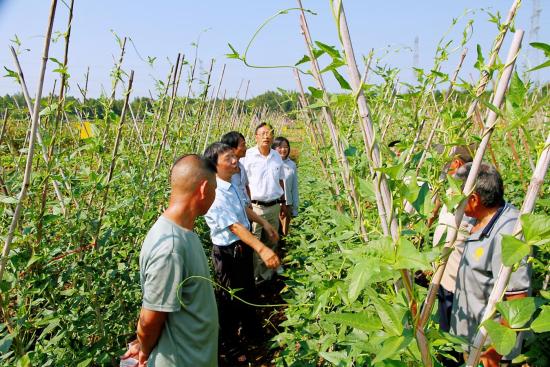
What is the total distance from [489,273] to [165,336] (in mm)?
1561

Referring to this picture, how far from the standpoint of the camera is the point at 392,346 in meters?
0.76

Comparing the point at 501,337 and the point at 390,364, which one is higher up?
the point at 501,337

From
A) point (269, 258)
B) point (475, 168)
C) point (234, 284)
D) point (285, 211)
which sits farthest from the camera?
point (285, 211)

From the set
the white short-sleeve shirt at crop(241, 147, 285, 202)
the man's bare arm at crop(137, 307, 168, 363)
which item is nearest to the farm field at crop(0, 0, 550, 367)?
the man's bare arm at crop(137, 307, 168, 363)

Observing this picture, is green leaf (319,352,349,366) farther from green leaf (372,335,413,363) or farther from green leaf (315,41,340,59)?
green leaf (315,41,340,59)

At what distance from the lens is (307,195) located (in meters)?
6.59

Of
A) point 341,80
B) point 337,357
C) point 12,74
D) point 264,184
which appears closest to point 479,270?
point 337,357

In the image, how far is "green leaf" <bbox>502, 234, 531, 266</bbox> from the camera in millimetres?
660

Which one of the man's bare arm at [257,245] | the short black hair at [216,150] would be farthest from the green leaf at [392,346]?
the short black hair at [216,150]

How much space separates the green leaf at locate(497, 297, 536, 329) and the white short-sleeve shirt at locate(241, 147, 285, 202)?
4.04 meters

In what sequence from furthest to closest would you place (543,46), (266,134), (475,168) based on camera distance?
(266,134), (475,168), (543,46)

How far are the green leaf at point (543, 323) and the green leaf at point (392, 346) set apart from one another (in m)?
0.22

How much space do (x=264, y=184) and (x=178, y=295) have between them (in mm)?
3196

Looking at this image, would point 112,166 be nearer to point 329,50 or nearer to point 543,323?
point 329,50
